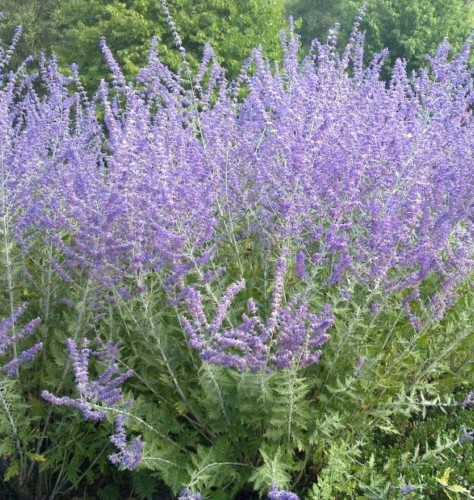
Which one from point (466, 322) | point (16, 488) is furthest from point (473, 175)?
point (16, 488)

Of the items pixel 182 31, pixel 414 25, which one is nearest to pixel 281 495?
pixel 182 31

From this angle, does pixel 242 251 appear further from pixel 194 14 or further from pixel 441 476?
pixel 194 14

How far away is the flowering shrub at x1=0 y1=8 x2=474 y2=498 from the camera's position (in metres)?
2.90

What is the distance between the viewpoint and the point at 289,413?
291 cm

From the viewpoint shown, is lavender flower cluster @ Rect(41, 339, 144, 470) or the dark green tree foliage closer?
lavender flower cluster @ Rect(41, 339, 144, 470)

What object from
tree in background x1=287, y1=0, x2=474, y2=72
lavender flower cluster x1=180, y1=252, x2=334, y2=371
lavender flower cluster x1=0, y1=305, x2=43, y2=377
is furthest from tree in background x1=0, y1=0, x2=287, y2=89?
lavender flower cluster x1=180, y1=252, x2=334, y2=371

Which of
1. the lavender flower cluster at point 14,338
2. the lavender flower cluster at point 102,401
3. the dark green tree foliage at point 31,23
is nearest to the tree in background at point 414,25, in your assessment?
the dark green tree foliage at point 31,23

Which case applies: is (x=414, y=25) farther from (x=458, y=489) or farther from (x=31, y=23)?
(x=458, y=489)

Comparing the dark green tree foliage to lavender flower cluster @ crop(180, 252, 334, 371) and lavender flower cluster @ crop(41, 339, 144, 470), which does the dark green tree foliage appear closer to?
lavender flower cluster @ crop(41, 339, 144, 470)

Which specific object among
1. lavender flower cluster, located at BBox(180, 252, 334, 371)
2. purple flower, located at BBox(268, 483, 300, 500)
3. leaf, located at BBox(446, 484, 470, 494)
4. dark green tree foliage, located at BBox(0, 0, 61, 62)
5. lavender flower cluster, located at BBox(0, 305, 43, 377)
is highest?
dark green tree foliage, located at BBox(0, 0, 61, 62)

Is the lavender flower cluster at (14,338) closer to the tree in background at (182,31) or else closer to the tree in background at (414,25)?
the tree in background at (182,31)

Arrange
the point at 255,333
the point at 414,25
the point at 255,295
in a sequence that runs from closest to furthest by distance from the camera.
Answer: the point at 255,333
the point at 255,295
the point at 414,25

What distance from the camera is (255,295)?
3.66 meters

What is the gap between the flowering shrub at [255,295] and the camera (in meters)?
2.90
